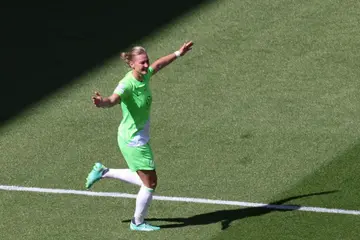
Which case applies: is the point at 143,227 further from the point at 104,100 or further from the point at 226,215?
the point at 104,100

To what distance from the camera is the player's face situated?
47.3 ft

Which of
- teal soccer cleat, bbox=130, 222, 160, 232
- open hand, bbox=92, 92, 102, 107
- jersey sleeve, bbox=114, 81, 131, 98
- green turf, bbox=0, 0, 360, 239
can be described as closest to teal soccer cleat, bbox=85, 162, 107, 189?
green turf, bbox=0, 0, 360, 239

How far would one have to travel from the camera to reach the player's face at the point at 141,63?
47.3 feet

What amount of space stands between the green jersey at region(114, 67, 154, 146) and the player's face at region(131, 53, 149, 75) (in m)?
0.14

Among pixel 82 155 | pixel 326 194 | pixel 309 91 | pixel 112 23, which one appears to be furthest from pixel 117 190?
pixel 112 23

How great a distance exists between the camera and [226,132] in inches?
694

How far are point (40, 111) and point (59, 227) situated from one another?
382cm

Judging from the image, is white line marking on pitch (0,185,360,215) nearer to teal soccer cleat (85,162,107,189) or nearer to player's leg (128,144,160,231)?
teal soccer cleat (85,162,107,189)

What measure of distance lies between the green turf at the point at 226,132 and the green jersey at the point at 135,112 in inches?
44.1

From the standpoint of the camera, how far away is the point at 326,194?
15.5 m


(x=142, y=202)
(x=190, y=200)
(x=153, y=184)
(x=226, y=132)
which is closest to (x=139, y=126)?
(x=153, y=184)

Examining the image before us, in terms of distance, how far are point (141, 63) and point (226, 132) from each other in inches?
136

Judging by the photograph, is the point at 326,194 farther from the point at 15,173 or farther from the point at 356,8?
the point at 356,8

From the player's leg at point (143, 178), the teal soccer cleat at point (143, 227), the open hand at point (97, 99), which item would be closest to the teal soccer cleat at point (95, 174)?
the player's leg at point (143, 178)
